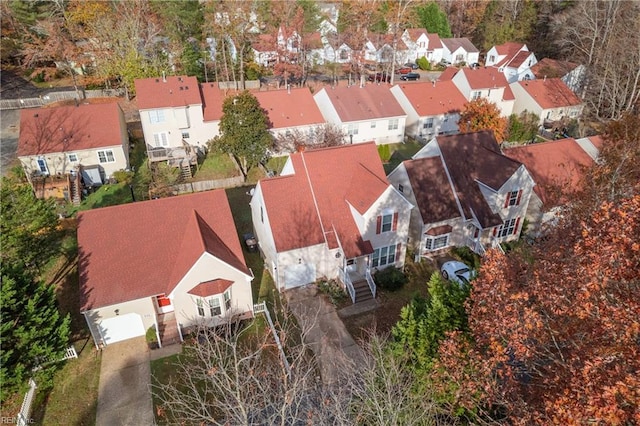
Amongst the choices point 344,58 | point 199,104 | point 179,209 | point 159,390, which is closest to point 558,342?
point 159,390

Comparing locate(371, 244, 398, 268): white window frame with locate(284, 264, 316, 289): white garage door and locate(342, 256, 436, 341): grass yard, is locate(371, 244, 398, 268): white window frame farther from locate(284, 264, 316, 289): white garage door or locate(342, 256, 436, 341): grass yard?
locate(284, 264, 316, 289): white garage door

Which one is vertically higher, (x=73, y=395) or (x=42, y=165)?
(x=42, y=165)

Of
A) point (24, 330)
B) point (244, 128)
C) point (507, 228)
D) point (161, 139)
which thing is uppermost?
point (244, 128)

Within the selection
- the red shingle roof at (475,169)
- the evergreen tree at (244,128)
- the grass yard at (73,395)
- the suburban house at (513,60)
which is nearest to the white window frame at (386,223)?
the red shingle roof at (475,169)

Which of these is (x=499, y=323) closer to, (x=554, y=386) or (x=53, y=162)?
(x=554, y=386)

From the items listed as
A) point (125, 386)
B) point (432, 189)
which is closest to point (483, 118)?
point (432, 189)

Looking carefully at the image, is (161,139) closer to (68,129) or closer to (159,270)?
(68,129)
